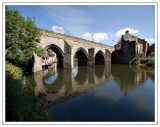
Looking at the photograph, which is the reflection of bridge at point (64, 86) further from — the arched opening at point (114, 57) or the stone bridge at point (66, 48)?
the arched opening at point (114, 57)

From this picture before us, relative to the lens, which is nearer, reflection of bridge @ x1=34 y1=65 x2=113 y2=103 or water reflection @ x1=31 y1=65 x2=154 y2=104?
reflection of bridge @ x1=34 y1=65 x2=113 y2=103

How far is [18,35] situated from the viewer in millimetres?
18938

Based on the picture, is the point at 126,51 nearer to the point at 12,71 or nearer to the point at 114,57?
the point at 114,57

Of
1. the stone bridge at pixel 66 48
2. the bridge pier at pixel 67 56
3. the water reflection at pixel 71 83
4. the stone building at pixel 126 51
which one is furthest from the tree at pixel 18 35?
the stone building at pixel 126 51

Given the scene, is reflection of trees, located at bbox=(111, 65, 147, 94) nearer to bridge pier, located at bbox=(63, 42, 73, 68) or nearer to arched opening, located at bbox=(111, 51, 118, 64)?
bridge pier, located at bbox=(63, 42, 73, 68)

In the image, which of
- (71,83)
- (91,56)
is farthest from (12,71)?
(91,56)

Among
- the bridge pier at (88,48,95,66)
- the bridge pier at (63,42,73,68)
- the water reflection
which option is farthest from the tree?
the bridge pier at (88,48,95,66)

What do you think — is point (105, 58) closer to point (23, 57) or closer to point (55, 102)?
point (23, 57)

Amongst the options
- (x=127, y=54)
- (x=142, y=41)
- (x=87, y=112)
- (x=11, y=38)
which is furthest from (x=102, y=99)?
(x=142, y=41)

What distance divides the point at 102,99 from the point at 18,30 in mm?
11431

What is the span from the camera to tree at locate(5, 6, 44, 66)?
17.8 m

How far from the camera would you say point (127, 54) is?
2394 inches

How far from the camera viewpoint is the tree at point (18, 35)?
58.5 feet

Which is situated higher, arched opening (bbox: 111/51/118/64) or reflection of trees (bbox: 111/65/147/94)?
arched opening (bbox: 111/51/118/64)
